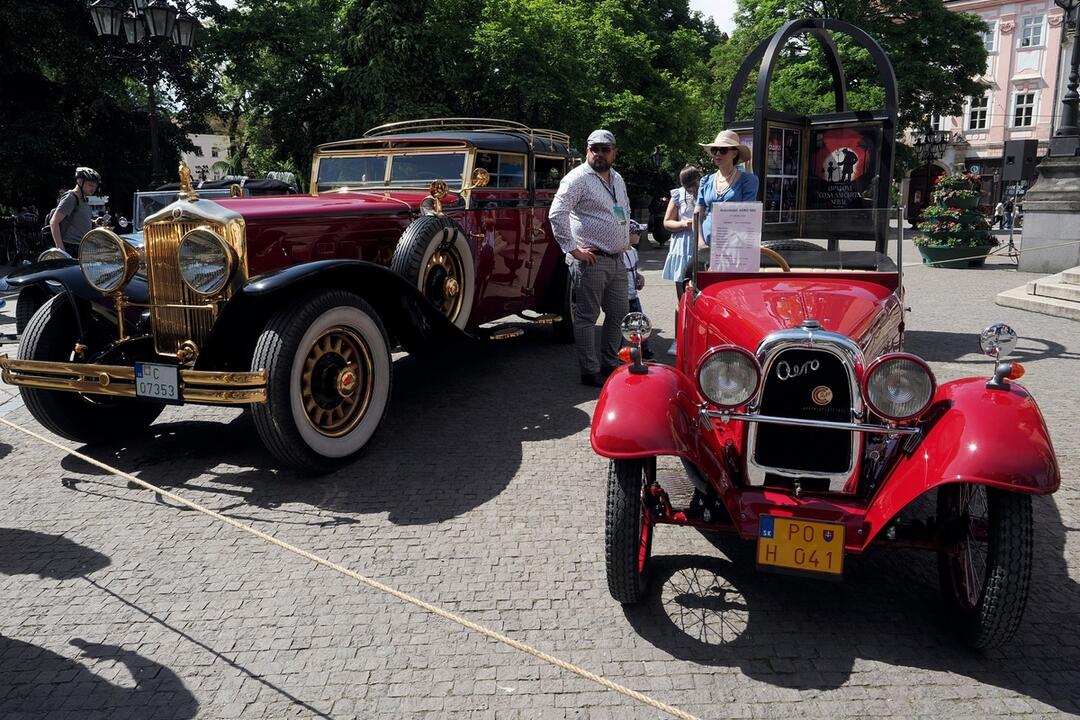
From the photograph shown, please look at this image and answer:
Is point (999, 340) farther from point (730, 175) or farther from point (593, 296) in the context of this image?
point (593, 296)

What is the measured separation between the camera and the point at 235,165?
95.9 feet

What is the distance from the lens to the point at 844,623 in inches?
116

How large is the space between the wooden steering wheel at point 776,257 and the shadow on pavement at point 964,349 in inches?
135

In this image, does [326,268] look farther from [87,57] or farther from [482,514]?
[87,57]

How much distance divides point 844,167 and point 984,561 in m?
6.00

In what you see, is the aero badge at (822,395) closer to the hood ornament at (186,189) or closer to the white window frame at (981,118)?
the hood ornament at (186,189)

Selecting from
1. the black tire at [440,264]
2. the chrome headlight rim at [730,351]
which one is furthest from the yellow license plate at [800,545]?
the black tire at [440,264]

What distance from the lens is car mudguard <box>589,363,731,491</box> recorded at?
2812mm

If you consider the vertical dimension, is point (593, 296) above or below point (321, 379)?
above

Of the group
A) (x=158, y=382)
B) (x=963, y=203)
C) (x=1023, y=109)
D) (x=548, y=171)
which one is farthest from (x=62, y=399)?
(x=1023, y=109)

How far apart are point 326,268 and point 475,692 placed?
8.20ft

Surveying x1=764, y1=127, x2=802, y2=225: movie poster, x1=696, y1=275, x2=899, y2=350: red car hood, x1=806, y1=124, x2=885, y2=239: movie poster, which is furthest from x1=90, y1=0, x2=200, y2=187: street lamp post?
x1=696, y1=275, x2=899, y2=350: red car hood

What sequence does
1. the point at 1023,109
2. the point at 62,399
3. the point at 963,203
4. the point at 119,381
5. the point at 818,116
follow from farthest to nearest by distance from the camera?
the point at 1023,109 → the point at 963,203 → the point at 818,116 → the point at 62,399 → the point at 119,381

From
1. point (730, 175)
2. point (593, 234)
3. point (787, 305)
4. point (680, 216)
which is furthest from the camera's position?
point (680, 216)
